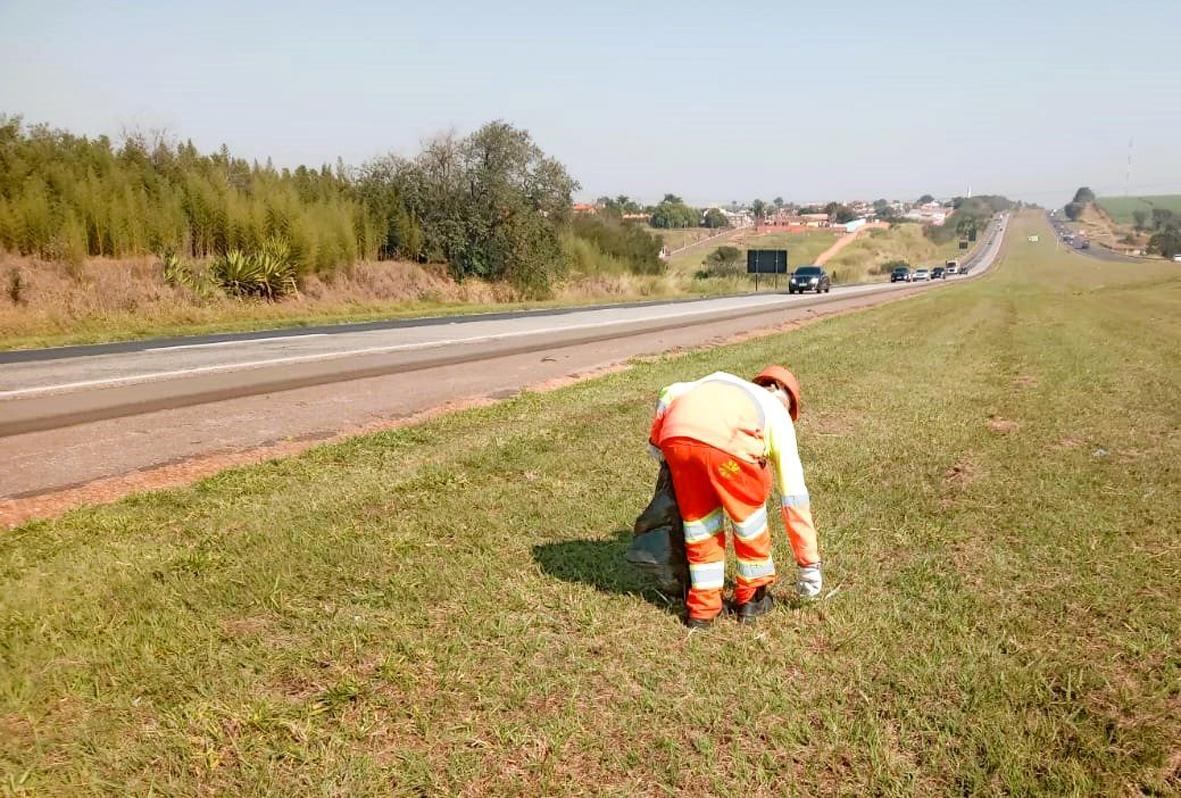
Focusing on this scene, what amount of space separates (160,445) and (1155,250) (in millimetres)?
137392

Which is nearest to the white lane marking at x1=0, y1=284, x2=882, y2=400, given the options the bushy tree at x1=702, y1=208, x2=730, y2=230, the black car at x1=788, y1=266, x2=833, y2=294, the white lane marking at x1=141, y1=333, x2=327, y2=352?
the white lane marking at x1=141, y1=333, x2=327, y2=352

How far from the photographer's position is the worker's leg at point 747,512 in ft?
11.6

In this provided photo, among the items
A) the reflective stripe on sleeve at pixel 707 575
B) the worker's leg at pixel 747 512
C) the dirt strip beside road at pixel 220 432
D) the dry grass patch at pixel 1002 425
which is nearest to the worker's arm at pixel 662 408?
the worker's leg at pixel 747 512

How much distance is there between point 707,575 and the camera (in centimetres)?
370

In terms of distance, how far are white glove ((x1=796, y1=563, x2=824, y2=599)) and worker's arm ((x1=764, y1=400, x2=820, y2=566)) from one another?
152mm

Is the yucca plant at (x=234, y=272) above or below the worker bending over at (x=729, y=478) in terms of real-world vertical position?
above

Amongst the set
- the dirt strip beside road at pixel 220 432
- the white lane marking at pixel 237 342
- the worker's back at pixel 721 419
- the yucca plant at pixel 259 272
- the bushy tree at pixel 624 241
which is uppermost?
the bushy tree at pixel 624 241

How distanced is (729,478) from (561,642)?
1.09 meters

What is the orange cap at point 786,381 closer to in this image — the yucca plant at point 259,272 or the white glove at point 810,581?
the white glove at point 810,581

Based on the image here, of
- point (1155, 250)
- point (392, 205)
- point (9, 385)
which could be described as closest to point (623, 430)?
point (9, 385)

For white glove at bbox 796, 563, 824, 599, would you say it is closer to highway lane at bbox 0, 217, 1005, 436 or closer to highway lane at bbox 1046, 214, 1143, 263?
highway lane at bbox 0, 217, 1005, 436

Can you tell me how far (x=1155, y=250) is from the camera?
367ft

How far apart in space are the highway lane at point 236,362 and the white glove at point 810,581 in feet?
24.8

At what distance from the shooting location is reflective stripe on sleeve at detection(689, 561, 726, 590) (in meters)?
3.69
